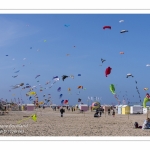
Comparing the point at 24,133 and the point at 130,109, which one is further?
the point at 130,109
